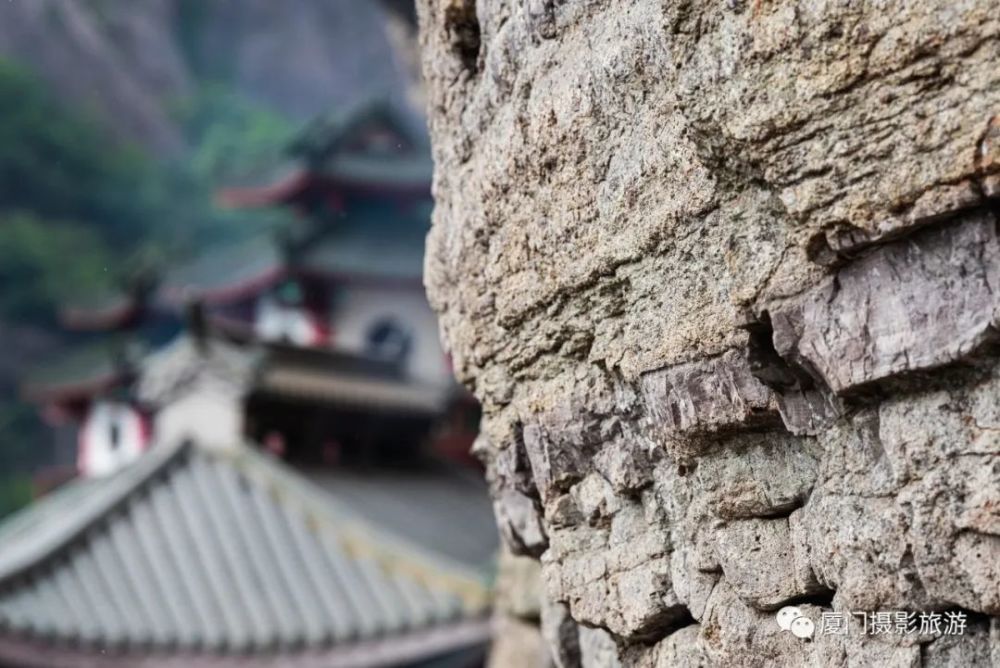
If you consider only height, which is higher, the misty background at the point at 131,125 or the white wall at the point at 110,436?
the misty background at the point at 131,125

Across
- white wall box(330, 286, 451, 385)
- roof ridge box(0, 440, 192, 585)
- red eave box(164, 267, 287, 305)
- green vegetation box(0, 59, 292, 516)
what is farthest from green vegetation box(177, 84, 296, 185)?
roof ridge box(0, 440, 192, 585)

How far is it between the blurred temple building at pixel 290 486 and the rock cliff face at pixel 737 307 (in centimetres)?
387

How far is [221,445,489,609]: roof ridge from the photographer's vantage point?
19.6ft

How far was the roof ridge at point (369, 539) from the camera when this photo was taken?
599 cm

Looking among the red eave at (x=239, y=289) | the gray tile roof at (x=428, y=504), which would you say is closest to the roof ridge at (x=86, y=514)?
the gray tile roof at (x=428, y=504)

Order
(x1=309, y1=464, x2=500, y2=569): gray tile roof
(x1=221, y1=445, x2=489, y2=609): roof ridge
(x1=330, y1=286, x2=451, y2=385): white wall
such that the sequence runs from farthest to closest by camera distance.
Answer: (x1=330, y1=286, x2=451, y2=385): white wall
(x1=309, y1=464, x2=500, y2=569): gray tile roof
(x1=221, y1=445, x2=489, y2=609): roof ridge

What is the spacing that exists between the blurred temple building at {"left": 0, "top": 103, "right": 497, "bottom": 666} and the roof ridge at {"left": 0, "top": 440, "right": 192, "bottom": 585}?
17 millimetres

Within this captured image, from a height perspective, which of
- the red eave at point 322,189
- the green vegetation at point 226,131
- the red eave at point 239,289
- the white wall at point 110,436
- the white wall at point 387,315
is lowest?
the white wall at point 110,436

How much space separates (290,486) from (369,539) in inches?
26.0

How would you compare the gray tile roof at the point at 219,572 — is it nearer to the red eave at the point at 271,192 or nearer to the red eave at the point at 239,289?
the red eave at the point at 239,289

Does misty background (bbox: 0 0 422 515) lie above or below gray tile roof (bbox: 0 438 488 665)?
above

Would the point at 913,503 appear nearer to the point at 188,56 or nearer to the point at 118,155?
the point at 118,155

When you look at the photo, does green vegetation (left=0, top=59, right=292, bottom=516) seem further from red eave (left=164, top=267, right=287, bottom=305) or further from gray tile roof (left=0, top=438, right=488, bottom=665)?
gray tile roof (left=0, top=438, right=488, bottom=665)

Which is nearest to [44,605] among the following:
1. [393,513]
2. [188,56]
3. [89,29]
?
[393,513]
